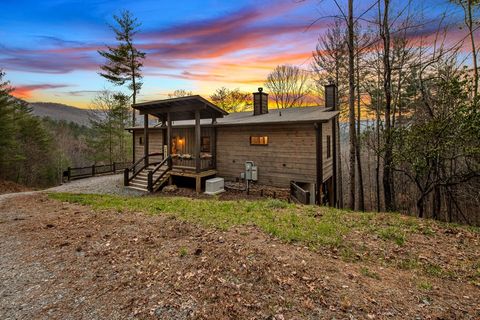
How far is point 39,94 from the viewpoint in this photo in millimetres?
24062

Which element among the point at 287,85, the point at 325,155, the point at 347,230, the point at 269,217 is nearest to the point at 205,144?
the point at 325,155

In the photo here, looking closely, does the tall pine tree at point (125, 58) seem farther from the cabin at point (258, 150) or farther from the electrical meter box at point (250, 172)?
the electrical meter box at point (250, 172)

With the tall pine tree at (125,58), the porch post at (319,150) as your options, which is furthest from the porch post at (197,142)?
the tall pine tree at (125,58)

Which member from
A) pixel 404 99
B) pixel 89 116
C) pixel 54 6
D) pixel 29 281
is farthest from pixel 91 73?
pixel 404 99

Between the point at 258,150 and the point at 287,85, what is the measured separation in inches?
720

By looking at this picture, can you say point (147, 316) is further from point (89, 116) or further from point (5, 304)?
point (89, 116)

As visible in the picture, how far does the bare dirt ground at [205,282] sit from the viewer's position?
2.71 metres

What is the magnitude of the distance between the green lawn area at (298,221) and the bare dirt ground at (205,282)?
1.52 feet

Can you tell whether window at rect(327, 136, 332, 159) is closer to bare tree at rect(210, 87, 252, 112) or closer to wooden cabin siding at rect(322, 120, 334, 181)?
wooden cabin siding at rect(322, 120, 334, 181)

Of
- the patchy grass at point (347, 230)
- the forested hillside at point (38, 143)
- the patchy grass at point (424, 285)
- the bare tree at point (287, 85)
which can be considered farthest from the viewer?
the bare tree at point (287, 85)

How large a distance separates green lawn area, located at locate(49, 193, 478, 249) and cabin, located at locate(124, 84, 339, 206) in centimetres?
354

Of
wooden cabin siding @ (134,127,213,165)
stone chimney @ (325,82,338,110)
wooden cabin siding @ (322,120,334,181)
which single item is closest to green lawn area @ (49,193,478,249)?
wooden cabin siding @ (322,120,334,181)

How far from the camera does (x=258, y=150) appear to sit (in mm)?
12297

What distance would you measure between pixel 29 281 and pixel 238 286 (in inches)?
138
